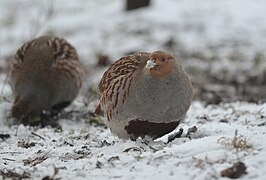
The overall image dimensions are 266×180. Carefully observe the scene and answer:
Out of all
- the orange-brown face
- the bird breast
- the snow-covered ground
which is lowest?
the snow-covered ground

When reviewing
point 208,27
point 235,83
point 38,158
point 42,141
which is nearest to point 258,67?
→ point 235,83

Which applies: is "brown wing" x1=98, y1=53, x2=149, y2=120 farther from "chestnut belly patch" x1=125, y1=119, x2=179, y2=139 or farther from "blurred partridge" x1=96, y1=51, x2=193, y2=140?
"chestnut belly patch" x1=125, y1=119, x2=179, y2=139

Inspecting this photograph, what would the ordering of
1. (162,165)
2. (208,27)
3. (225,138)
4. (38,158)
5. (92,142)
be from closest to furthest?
(162,165) < (225,138) < (38,158) < (92,142) < (208,27)

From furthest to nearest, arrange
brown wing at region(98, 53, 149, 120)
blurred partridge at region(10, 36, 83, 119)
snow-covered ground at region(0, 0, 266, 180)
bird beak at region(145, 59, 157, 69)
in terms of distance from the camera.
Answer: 1. blurred partridge at region(10, 36, 83, 119)
2. brown wing at region(98, 53, 149, 120)
3. bird beak at region(145, 59, 157, 69)
4. snow-covered ground at region(0, 0, 266, 180)

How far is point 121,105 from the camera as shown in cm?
424

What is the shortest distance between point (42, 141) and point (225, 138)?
189 cm

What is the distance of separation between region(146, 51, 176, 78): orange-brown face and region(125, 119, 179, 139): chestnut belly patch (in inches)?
14.9

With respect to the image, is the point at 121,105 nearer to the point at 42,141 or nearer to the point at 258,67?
the point at 42,141

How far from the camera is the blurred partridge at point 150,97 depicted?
13.5ft

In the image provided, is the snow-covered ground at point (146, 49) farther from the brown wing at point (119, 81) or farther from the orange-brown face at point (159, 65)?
the orange-brown face at point (159, 65)

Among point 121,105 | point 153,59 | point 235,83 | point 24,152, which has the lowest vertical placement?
point 235,83

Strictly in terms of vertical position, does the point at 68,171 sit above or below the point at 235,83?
above

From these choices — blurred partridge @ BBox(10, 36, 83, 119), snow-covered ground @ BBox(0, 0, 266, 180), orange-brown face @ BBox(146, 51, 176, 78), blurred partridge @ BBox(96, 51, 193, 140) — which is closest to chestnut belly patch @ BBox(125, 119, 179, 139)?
blurred partridge @ BBox(96, 51, 193, 140)

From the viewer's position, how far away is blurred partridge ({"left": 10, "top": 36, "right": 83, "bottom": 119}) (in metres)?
6.17
